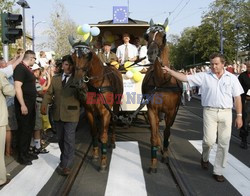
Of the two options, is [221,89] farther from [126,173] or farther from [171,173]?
[126,173]

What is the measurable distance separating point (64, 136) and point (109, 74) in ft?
5.15

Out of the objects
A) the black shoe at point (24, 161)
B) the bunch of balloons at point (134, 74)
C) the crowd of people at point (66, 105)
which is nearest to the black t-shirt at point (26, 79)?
the crowd of people at point (66, 105)

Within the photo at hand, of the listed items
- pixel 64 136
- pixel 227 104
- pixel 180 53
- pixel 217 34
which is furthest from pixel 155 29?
pixel 180 53

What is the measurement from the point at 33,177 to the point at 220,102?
3441 millimetres

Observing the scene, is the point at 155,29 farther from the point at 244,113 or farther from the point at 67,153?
the point at 244,113

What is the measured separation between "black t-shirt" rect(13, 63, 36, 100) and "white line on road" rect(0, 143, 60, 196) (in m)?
1.33

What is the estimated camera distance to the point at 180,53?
2938 inches

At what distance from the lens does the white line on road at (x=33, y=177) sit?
4816 millimetres

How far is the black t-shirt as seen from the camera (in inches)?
229

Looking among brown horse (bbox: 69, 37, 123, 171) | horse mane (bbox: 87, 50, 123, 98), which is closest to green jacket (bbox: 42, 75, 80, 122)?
brown horse (bbox: 69, 37, 123, 171)

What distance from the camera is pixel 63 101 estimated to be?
5492mm

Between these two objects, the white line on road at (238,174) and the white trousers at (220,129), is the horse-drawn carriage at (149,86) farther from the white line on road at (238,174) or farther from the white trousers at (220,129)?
the white line on road at (238,174)

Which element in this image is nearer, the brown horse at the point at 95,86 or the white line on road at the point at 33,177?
the white line on road at the point at 33,177

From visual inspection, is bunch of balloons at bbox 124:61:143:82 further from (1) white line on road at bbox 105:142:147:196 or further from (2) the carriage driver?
(2) the carriage driver
